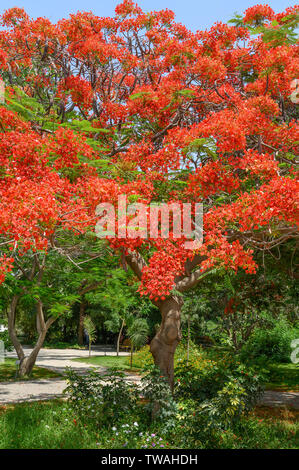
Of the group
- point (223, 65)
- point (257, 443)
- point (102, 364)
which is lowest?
point (102, 364)

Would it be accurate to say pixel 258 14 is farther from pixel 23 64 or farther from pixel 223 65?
pixel 23 64

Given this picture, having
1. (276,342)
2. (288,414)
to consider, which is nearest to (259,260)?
(288,414)

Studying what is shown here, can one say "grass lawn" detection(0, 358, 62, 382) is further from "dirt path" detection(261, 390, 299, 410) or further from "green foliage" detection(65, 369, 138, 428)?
"green foliage" detection(65, 369, 138, 428)

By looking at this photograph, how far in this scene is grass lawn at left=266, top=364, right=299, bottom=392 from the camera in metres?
15.0

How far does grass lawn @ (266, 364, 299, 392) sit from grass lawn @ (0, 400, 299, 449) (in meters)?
6.81

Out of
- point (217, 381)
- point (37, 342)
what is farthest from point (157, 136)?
point (37, 342)

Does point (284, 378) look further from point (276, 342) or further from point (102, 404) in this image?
point (102, 404)

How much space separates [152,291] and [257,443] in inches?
136

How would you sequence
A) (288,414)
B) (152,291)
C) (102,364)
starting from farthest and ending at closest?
1. (102,364)
2. (288,414)
3. (152,291)

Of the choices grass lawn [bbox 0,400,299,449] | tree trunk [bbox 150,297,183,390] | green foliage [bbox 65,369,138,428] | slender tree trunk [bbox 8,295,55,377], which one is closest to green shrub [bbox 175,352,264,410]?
tree trunk [bbox 150,297,183,390]

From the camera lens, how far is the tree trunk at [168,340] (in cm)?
808

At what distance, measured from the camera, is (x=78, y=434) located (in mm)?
6984
